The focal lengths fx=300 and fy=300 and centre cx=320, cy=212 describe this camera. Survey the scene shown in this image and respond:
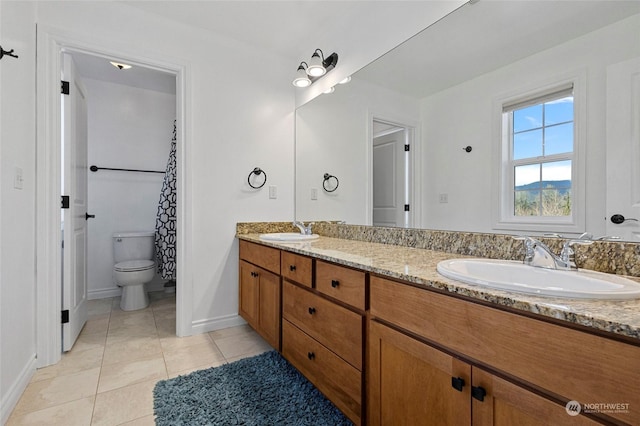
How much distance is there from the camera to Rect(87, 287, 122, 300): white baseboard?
3.08 m

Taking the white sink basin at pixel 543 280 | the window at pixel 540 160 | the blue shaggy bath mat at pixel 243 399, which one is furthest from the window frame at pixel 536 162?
the blue shaggy bath mat at pixel 243 399

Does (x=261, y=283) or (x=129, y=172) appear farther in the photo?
(x=129, y=172)

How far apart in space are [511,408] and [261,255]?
1546mm

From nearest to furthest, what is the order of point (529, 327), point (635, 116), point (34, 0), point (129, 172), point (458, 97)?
point (529, 327) → point (635, 116) → point (458, 97) → point (34, 0) → point (129, 172)

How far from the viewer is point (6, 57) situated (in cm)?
141

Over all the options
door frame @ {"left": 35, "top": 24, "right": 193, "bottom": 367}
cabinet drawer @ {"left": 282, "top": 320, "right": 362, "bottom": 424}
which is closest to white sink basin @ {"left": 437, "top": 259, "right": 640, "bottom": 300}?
cabinet drawer @ {"left": 282, "top": 320, "right": 362, "bottom": 424}

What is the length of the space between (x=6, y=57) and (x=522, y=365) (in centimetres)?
231

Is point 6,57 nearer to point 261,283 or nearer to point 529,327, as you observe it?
point 261,283

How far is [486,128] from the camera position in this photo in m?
1.27

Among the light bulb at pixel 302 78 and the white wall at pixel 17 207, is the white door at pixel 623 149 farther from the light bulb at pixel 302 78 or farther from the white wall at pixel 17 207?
the white wall at pixel 17 207

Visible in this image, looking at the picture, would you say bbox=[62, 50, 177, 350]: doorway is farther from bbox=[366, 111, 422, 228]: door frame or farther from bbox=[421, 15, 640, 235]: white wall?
bbox=[421, 15, 640, 235]: white wall

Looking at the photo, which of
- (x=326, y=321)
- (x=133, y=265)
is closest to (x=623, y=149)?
(x=326, y=321)

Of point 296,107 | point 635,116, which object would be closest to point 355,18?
point 296,107

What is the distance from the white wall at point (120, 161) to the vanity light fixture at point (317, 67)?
1.96 metres
